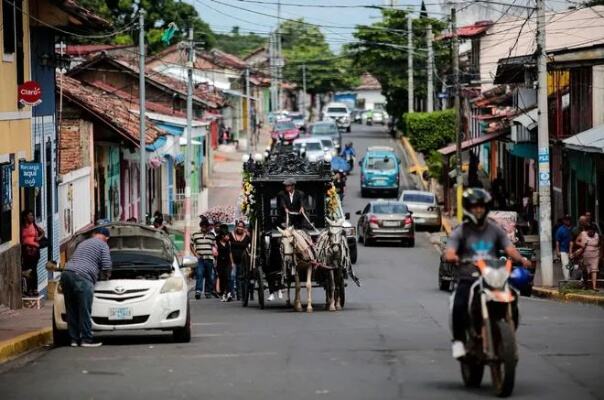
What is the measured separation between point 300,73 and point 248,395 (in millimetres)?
135706

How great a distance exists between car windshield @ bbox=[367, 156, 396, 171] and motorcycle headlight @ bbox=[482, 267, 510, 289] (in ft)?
188

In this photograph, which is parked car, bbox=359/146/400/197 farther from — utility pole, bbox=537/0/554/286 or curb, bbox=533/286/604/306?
curb, bbox=533/286/604/306

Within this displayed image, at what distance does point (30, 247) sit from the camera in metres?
29.5

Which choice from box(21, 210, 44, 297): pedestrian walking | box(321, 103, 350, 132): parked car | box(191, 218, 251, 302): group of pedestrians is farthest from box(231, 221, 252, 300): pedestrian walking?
box(321, 103, 350, 132): parked car

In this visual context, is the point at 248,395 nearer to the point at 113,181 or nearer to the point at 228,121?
the point at 113,181

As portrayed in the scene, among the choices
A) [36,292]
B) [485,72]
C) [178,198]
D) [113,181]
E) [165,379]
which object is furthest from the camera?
[485,72]

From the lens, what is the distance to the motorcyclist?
13383 mm

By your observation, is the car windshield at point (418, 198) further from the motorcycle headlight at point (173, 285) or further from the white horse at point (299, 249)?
the motorcycle headlight at point (173, 285)

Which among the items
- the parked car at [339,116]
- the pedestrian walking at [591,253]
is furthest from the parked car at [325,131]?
the pedestrian walking at [591,253]

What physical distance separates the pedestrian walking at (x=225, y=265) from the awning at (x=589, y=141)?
31.4 ft

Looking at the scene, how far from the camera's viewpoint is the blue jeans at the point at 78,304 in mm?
19234

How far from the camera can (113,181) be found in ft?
160

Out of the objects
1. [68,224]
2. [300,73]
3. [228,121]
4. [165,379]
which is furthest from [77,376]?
[300,73]

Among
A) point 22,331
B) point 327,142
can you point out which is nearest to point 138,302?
point 22,331
